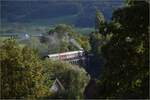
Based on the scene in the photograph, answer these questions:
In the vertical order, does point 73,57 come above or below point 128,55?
below

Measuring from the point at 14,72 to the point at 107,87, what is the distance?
4.40 m

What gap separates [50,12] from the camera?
184ft

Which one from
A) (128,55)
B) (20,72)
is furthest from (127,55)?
(20,72)

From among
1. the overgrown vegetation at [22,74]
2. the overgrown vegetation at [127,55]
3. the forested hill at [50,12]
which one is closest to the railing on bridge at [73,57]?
the forested hill at [50,12]

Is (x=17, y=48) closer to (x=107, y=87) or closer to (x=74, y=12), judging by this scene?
(x=107, y=87)

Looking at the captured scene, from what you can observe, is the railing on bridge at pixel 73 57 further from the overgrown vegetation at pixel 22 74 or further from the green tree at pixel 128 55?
the green tree at pixel 128 55

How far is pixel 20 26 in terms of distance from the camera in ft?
163

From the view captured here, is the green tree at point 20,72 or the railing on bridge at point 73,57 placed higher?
the green tree at point 20,72

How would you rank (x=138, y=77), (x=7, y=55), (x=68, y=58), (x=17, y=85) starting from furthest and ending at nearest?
1. (x=68, y=58)
2. (x=7, y=55)
3. (x=17, y=85)
4. (x=138, y=77)

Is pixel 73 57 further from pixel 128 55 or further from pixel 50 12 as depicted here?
pixel 50 12

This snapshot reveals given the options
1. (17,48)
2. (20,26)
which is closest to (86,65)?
(17,48)

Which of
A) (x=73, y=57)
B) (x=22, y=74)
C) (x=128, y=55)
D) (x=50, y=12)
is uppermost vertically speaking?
(x=128, y=55)

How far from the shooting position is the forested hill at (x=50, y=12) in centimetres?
4557

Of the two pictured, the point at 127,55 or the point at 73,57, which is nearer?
the point at 127,55
